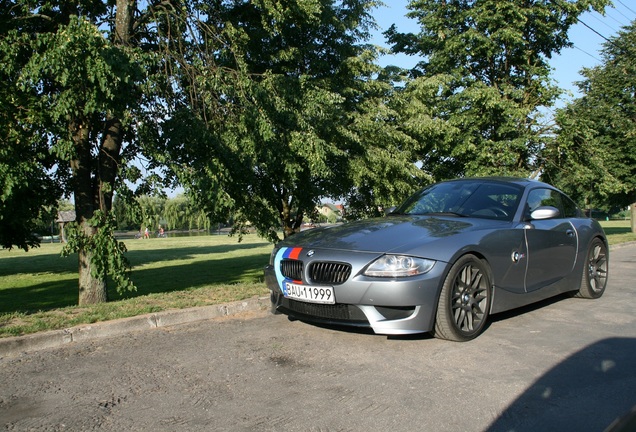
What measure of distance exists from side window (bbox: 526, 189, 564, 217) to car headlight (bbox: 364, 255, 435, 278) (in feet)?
6.57

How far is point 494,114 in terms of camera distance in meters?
16.9

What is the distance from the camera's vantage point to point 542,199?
6113 mm

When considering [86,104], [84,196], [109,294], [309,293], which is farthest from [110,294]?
[309,293]

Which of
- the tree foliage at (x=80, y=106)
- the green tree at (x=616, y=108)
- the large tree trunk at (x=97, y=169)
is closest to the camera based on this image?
the tree foliage at (x=80, y=106)

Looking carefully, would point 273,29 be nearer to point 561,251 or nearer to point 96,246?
point 96,246

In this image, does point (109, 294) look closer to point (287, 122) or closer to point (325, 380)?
point (287, 122)

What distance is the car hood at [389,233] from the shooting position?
452 cm

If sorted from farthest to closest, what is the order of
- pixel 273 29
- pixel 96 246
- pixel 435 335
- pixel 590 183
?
pixel 590 183, pixel 273 29, pixel 96 246, pixel 435 335

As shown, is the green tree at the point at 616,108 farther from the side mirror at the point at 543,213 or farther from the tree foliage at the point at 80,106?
the tree foliage at the point at 80,106

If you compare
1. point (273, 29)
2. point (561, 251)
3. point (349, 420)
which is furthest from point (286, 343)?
Answer: point (273, 29)

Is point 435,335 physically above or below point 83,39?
below

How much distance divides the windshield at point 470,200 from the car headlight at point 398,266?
1.41m

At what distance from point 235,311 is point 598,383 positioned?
399cm

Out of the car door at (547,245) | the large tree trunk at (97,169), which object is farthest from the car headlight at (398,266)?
the large tree trunk at (97,169)
